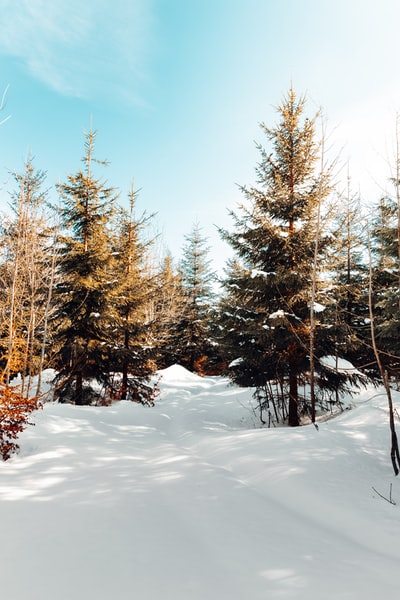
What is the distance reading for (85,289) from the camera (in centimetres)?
1267

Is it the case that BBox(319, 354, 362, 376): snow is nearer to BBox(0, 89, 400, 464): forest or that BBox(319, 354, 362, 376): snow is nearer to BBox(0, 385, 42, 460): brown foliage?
BBox(0, 89, 400, 464): forest

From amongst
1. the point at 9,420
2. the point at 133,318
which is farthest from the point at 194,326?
the point at 9,420

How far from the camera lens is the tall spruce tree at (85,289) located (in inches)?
488

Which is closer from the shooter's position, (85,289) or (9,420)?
(9,420)

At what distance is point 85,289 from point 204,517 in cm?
1049

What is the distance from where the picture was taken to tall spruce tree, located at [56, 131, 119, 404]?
488 inches

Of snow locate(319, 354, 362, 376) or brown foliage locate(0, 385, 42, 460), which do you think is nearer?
brown foliage locate(0, 385, 42, 460)

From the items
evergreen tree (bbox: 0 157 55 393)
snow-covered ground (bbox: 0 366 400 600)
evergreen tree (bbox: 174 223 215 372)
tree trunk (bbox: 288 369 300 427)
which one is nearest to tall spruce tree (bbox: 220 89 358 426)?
tree trunk (bbox: 288 369 300 427)

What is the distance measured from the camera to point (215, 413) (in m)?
12.4

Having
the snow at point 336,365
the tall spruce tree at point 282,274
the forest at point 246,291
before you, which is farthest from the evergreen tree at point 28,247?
the snow at point 336,365

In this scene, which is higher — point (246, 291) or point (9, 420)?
point (246, 291)

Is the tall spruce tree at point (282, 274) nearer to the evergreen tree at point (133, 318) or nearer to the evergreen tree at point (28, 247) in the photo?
the evergreen tree at point (133, 318)

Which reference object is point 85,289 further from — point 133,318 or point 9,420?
point 9,420

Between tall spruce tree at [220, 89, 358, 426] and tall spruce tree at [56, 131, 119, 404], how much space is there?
17.1 feet
